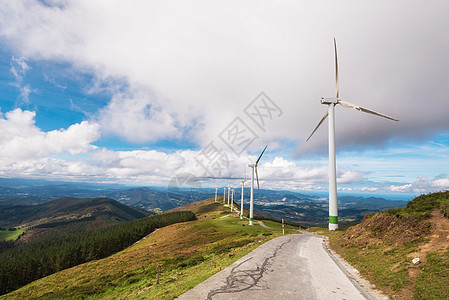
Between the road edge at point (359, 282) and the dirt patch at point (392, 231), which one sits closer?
the road edge at point (359, 282)

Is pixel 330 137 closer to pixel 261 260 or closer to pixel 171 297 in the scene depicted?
A: pixel 261 260

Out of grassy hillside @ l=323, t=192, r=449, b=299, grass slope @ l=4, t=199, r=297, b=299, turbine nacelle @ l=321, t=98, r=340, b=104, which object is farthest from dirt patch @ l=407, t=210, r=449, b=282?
turbine nacelle @ l=321, t=98, r=340, b=104

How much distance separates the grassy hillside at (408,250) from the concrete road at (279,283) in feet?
6.89

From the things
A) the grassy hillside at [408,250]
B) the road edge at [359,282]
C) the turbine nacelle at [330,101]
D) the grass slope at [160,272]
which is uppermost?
the turbine nacelle at [330,101]

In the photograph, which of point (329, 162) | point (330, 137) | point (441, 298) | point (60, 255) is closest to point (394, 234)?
point (441, 298)

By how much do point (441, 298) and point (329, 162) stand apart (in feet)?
99.1

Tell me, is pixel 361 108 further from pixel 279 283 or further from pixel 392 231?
pixel 279 283

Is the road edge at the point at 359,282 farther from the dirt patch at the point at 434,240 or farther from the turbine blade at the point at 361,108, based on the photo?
the turbine blade at the point at 361,108

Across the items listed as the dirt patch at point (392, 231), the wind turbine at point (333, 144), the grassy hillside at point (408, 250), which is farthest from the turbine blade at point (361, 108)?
the dirt patch at point (392, 231)

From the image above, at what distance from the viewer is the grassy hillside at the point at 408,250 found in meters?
13.0

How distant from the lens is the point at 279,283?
13875mm

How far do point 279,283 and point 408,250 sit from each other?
12.7 m

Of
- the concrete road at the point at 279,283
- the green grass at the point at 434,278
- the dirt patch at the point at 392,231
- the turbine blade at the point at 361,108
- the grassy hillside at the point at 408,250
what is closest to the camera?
the green grass at the point at 434,278

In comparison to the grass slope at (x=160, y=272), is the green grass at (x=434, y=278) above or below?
above
